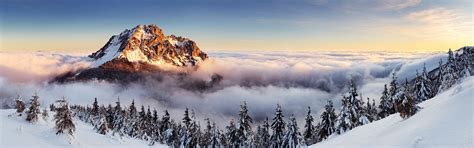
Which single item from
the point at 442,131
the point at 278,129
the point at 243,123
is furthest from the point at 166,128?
the point at 442,131

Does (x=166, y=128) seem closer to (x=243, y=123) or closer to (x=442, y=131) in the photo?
(x=243, y=123)

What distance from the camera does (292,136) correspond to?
1977 inches

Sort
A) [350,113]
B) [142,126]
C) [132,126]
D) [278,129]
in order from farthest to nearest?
[142,126], [132,126], [278,129], [350,113]

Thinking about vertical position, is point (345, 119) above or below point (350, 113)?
below

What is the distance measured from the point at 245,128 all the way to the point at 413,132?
3848 centimetres

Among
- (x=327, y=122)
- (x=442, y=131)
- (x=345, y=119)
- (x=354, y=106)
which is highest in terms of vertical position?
(x=442, y=131)

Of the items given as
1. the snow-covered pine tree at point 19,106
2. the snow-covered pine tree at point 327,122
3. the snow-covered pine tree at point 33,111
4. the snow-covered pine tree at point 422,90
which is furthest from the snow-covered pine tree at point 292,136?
the snow-covered pine tree at point 19,106

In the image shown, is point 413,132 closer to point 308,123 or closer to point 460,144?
point 460,144

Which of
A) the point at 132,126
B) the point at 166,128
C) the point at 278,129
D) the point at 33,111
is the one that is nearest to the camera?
the point at 33,111

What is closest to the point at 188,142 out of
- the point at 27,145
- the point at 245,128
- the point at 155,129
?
the point at 245,128

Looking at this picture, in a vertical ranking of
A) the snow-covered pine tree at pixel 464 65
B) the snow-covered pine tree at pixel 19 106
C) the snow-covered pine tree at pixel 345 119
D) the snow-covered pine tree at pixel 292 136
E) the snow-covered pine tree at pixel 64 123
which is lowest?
the snow-covered pine tree at pixel 292 136

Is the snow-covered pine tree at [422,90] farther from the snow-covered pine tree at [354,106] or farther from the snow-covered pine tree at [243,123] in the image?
the snow-covered pine tree at [243,123]

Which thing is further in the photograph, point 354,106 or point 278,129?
point 278,129

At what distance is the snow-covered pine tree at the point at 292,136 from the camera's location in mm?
49594
